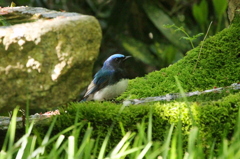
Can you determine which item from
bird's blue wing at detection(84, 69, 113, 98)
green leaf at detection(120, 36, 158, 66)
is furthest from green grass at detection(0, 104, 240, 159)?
green leaf at detection(120, 36, 158, 66)

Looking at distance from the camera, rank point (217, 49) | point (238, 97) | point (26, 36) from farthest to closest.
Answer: point (217, 49), point (238, 97), point (26, 36)

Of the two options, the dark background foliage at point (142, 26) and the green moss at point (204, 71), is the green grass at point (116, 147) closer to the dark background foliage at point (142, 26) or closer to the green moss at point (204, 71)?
the green moss at point (204, 71)

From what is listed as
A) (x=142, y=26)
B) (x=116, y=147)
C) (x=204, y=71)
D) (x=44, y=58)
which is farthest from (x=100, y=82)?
(x=142, y=26)

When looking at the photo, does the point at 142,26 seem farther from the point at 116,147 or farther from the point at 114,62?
the point at 116,147

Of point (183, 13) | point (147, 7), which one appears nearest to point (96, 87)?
point (147, 7)

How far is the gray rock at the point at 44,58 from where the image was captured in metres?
2.65

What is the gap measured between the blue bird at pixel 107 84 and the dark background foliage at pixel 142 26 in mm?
3104

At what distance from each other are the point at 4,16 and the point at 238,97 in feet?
5.78

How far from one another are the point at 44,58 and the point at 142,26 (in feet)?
18.1

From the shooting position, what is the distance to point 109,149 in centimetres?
324

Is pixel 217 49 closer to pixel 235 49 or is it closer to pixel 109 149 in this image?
pixel 235 49

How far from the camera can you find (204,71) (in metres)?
4.53

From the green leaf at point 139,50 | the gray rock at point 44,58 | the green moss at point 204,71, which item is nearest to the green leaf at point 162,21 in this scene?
the green leaf at point 139,50

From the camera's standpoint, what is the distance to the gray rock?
2650 mm
